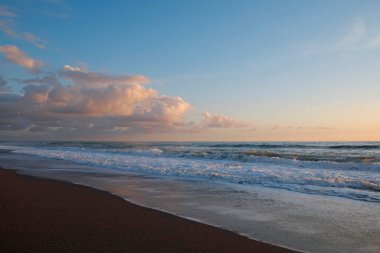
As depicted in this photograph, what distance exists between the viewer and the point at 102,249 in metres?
4.35

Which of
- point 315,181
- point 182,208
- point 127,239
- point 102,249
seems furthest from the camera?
Result: point 315,181

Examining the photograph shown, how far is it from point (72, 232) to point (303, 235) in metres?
3.54

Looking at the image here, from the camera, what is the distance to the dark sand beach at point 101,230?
14.8 ft

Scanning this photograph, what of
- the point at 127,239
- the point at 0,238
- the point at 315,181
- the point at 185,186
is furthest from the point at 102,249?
the point at 315,181

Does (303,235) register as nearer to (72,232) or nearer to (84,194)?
(72,232)

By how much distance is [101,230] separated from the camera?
5238 millimetres

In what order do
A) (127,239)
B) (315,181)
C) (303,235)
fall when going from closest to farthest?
1. (127,239)
2. (303,235)
3. (315,181)

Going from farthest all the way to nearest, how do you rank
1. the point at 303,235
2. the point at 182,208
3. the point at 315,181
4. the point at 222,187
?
1. the point at 315,181
2. the point at 222,187
3. the point at 182,208
4. the point at 303,235

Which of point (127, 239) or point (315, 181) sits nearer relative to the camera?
point (127, 239)

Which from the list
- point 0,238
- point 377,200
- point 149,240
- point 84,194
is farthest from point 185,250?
point 377,200

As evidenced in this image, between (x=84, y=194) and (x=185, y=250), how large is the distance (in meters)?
5.08

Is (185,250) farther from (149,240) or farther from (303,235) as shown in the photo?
(303,235)

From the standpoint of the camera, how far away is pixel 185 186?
11.0m

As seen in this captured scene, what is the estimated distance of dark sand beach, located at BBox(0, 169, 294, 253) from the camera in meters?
4.50
